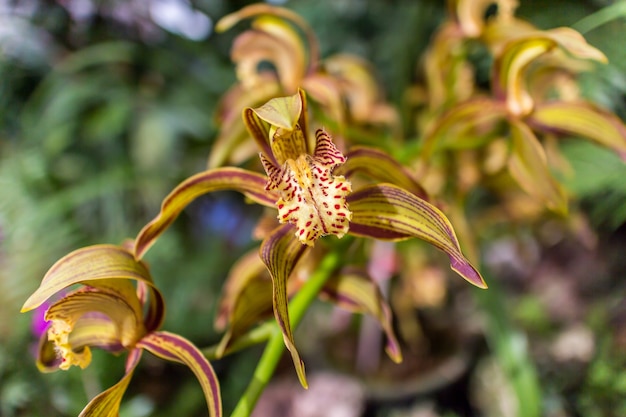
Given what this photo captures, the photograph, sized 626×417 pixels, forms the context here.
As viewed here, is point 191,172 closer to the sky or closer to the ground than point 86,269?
closer to the ground

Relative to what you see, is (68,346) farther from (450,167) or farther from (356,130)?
(450,167)

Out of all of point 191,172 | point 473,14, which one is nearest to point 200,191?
point 473,14

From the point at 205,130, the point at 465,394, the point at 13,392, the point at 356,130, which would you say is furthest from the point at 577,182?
the point at 13,392

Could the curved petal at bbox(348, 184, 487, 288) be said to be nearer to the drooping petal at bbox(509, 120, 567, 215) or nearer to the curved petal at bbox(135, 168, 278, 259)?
the curved petal at bbox(135, 168, 278, 259)

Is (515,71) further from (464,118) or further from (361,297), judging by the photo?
(361,297)

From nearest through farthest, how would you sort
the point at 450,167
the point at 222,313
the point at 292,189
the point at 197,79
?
the point at 292,189
the point at 222,313
the point at 450,167
the point at 197,79

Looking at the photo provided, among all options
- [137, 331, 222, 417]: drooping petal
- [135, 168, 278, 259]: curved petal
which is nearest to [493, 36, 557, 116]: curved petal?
[135, 168, 278, 259]: curved petal
